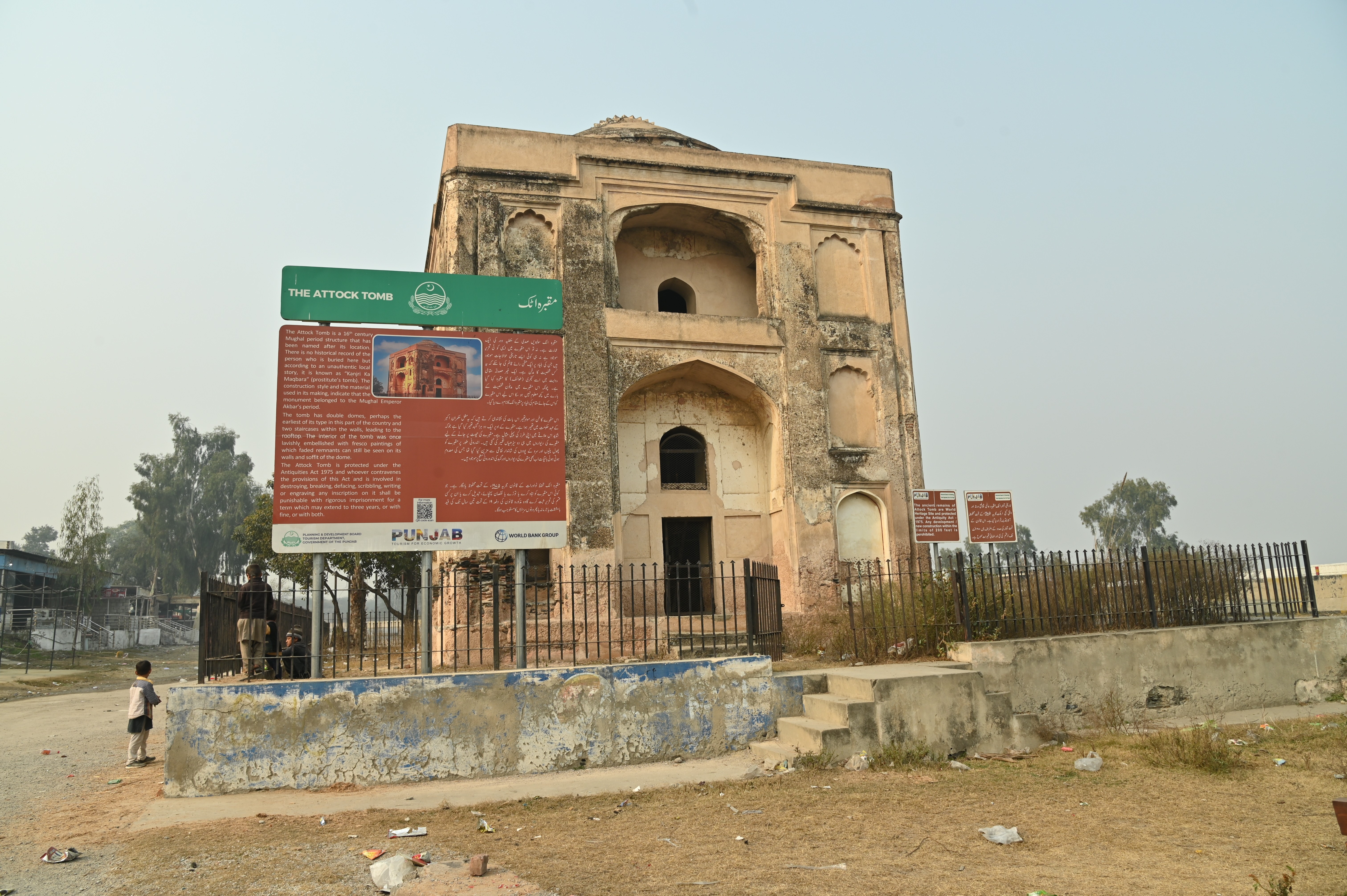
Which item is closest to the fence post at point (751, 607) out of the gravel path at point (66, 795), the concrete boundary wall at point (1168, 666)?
the concrete boundary wall at point (1168, 666)

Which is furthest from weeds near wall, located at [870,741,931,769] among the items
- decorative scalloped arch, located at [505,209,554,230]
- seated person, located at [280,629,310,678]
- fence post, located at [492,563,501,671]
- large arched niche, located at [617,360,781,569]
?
decorative scalloped arch, located at [505,209,554,230]

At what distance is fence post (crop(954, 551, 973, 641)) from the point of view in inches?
344

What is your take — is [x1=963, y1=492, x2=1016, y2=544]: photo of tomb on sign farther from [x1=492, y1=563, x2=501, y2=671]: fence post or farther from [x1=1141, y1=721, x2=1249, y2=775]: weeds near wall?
[x1=492, y1=563, x2=501, y2=671]: fence post

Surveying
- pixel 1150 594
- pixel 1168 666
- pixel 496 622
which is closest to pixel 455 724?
pixel 496 622

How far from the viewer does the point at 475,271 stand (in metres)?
14.4

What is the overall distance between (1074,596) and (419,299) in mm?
7908

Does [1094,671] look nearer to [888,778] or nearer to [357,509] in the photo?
[888,778]

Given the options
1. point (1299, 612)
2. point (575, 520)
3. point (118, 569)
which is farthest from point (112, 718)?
point (118, 569)

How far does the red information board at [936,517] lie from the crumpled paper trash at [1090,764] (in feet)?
20.5

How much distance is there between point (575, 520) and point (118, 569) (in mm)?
73253

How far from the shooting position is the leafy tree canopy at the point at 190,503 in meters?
59.2

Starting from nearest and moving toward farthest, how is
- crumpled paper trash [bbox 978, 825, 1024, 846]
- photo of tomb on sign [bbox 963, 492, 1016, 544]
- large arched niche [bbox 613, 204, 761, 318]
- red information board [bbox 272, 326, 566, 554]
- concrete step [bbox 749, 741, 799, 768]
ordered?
crumpled paper trash [bbox 978, 825, 1024, 846] → concrete step [bbox 749, 741, 799, 768] → red information board [bbox 272, 326, 566, 554] → photo of tomb on sign [bbox 963, 492, 1016, 544] → large arched niche [bbox 613, 204, 761, 318]

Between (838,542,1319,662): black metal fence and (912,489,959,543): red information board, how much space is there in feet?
7.94

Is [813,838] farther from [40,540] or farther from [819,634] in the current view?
[40,540]
